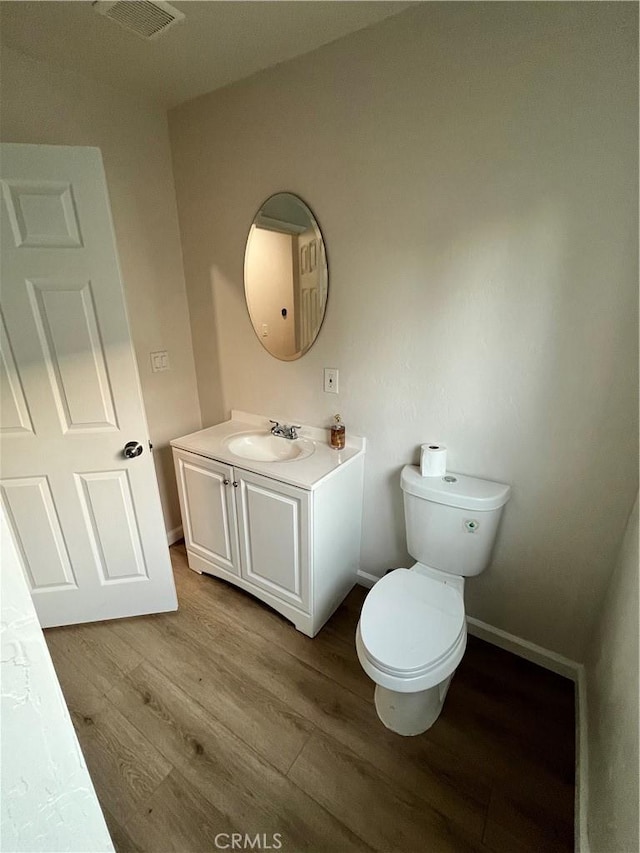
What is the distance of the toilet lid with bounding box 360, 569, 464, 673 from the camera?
45.2 inches

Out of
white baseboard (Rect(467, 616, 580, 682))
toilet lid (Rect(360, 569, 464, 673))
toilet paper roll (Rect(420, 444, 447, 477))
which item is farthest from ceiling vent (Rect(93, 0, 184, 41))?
white baseboard (Rect(467, 616, 580, 682))

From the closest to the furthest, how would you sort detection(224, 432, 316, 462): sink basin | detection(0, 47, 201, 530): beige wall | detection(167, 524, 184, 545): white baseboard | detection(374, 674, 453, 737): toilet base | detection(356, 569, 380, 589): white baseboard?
detection(374, 674, 453, 737): toilet base
detection(0, 47, 201, 530): beige wall
detection(224, 432, 316, 462): sink basin
detection(356, 569, 380, 589): white baseboard
detection(167, 524, 184, 545): white baseboard

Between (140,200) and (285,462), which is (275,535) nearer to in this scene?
(285,462)

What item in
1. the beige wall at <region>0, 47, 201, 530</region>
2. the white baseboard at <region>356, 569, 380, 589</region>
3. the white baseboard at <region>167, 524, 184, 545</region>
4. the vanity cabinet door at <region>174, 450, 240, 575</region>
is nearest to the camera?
the beige wall at <region>0, 47, 201, 530</region>

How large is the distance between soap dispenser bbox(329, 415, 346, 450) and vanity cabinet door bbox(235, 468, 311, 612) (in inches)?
15.3

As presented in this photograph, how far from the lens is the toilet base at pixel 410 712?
1.35 m

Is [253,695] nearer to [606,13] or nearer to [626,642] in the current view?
[626,642]

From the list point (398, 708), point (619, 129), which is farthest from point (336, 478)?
point (619, 129)

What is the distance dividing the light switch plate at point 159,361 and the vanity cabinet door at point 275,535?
34.5 inches

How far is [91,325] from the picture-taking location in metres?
1.42

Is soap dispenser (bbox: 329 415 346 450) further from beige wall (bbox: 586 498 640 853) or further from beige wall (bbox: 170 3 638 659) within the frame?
beige wall (bbox: 586 498 640 853)

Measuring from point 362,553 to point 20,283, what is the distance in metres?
1.88

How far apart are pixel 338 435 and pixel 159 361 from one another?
3.71 ft

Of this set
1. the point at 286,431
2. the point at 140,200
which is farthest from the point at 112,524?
the point at 140,200
